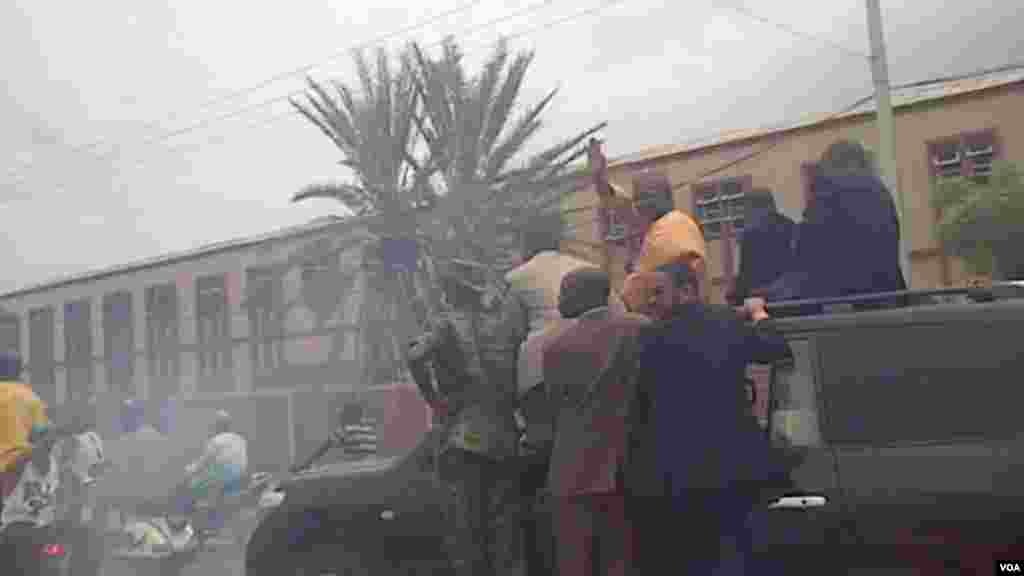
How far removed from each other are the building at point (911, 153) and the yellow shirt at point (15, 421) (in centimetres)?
1550

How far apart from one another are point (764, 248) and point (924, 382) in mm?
1762

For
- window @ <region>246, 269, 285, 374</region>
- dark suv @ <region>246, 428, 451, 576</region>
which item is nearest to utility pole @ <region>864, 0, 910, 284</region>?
dark suv @ <region>246, 428, 451, 576</region>

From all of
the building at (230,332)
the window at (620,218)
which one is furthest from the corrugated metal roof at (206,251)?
the window at (620,218)

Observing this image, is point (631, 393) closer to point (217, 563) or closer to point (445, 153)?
point (217, 563)

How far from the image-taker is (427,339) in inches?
188

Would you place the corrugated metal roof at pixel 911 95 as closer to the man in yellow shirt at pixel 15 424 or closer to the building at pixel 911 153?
the building at pixel 911 153

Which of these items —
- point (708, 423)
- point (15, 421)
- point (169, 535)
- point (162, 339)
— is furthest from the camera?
point (162, 339)

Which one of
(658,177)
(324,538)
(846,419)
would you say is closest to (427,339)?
(324,538)

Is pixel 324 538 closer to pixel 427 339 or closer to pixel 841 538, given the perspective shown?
pixel 427 339

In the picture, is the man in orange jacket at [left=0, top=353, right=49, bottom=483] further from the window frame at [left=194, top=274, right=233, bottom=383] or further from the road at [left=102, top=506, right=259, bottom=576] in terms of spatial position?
the window frame at [left=194, top=274, right=233, bottom=383]

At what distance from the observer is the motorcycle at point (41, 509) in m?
6.98

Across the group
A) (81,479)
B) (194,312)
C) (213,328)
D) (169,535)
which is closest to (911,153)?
(213,328)

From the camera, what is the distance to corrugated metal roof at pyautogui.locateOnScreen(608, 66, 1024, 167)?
24.0 m

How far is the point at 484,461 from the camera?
15.2 ft
